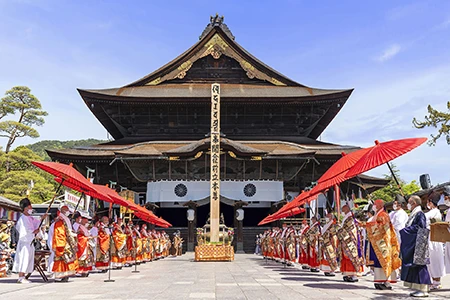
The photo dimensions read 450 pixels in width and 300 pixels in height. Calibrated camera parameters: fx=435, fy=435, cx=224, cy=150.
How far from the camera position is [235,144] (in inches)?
1024

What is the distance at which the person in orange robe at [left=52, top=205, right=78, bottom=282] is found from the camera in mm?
10172

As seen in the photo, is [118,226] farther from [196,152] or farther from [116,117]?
[116,117]

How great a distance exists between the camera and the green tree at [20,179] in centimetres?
3700

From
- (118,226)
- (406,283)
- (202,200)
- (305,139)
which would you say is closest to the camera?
(406,283)

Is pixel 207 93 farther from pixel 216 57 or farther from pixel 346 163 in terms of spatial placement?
pixel 346 163

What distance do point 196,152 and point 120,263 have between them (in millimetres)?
11478

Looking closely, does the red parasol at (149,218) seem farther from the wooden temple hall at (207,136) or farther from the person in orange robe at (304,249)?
the person in orange robe at (304,249)

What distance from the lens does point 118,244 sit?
46.3 ft

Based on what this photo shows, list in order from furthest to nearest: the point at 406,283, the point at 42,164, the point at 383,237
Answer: the point at 42,164 < the point at 383,237 < the point at 406,283

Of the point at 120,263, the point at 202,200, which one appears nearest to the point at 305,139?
the point at 202,200

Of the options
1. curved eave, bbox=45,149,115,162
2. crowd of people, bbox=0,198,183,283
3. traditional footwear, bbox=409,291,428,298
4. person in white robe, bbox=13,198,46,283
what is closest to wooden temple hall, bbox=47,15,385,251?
curved eave, bbox=45,149,115,162

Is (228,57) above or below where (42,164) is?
above

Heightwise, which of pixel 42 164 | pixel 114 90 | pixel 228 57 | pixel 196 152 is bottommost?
pixel 42 164

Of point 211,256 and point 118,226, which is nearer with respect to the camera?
point 118,226
